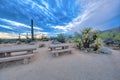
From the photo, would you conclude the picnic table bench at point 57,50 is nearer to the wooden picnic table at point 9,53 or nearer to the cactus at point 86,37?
the wooden picnic table at point 9,53

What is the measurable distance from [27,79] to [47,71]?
73cm

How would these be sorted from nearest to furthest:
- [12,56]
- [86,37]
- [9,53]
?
[12,56] < [9,53] < [86,37]

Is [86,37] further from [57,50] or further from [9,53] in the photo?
[9,53]

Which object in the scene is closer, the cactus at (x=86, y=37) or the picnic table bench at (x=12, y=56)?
the picnic table bench at (x=12, y=56)

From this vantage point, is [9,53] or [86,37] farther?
[86,37]

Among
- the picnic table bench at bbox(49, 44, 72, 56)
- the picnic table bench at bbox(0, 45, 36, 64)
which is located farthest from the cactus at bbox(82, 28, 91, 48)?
the picnic table bench at bbox(0, 45, 36, 64)

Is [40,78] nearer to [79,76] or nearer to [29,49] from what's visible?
[79,76]

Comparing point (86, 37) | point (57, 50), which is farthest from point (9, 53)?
point (86, 37)

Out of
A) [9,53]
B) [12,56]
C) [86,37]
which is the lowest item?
[12,56]

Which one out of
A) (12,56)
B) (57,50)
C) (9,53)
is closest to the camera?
(12,56)

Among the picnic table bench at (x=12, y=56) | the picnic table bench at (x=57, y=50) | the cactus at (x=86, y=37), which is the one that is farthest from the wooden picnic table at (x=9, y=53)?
the cactus at (x=86, y=37)

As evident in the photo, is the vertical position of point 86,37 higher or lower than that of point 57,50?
higher

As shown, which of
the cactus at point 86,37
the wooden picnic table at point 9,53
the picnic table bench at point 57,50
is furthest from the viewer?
the cactus at point 86,37

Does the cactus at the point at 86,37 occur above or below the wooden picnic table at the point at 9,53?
above
